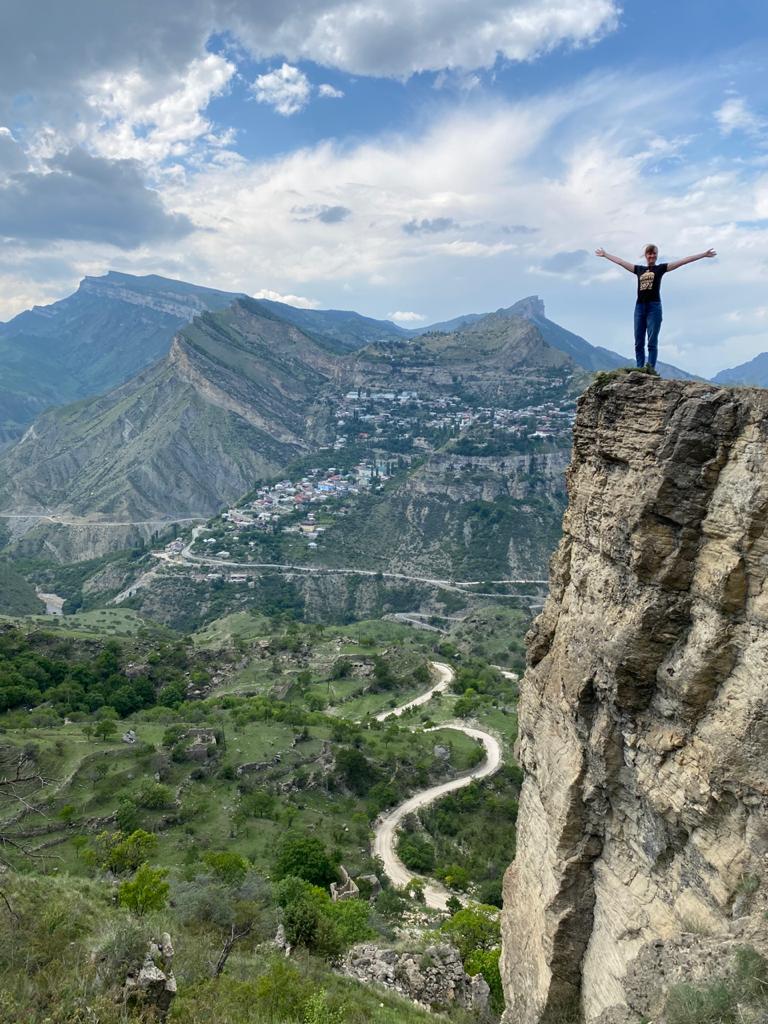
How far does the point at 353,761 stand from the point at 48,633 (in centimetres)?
3856

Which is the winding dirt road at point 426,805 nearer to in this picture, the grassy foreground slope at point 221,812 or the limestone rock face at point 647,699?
the grassy foreground slope at point 221,812

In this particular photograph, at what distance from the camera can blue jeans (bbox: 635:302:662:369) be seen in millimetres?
13867

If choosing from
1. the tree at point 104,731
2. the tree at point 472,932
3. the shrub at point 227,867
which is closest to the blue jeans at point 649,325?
the tree at point 472,932

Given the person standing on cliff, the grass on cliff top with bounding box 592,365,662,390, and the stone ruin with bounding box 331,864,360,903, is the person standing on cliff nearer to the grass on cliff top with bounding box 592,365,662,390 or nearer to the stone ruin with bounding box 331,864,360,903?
the grass on cliff top with bounding box 592,365,662,390

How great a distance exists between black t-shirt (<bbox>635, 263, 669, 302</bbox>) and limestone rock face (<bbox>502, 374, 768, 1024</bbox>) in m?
2.18

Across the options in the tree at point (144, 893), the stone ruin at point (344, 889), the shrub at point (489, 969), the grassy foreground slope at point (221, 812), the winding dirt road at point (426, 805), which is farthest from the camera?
the winding dirt road at point (426, 805)

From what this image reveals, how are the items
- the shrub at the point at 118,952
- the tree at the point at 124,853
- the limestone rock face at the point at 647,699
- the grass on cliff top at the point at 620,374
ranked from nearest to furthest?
the limestone rock face at the point at 647,699 < the shrub at the point at 118,952 < the grass on cliff top at the point at 620,374 < the tree at the point at 124,853

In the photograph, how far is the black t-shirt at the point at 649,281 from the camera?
13391mm

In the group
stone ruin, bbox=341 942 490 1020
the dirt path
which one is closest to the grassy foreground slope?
stone ruin, bbox=341 942 490 1020

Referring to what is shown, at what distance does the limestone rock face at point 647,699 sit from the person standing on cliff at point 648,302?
1.54 m

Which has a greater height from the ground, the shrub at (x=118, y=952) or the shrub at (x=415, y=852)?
the shrub at (x=118, y=952)

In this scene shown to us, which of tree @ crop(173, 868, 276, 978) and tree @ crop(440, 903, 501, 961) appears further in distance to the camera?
tree @ crop(440, 903, 501, 961)

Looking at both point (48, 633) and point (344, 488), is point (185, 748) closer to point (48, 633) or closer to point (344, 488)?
point (48, 633)

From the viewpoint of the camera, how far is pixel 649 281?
44.3ft
